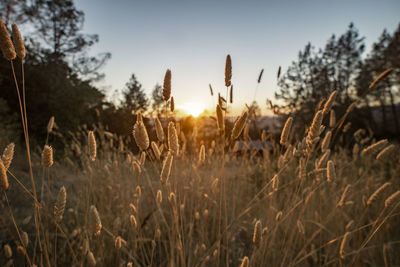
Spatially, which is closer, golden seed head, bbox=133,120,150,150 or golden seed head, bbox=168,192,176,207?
golden seed head, bbox=133,120,150,150

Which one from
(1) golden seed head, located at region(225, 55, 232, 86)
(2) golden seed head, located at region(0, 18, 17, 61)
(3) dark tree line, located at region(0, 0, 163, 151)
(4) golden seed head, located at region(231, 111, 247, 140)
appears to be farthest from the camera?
(3) dark tree line, located at region(0, 0, 163, 151)

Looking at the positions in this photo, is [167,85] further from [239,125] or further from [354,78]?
[354,78]

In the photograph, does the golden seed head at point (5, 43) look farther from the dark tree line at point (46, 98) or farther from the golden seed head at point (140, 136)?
the dark tree line at point (46, 98)

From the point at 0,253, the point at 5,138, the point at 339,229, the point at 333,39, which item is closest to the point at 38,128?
the point at 5,138

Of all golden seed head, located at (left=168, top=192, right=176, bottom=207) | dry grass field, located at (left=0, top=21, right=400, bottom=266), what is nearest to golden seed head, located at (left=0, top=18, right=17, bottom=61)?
dry grass field, located at (left=0, top=21, right=400, bottom=266)

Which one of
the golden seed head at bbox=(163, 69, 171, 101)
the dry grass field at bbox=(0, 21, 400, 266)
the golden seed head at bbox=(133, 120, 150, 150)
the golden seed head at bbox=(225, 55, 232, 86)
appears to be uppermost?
the golden seed head at bbox=(225, 55, 232, 86)

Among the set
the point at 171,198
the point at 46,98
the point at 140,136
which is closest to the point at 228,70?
the point at 140,136

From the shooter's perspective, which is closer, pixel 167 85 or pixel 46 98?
pixel 167 85

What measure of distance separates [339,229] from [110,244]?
184cm

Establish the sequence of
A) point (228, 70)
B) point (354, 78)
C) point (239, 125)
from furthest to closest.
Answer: point (354, 78) < point (228, 70) < point (239, 125)

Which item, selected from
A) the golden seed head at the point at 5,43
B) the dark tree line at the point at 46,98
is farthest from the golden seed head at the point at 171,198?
the dark tree line at the point at 46,98

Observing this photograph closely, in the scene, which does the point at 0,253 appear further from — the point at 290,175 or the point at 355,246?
the point at 290,175

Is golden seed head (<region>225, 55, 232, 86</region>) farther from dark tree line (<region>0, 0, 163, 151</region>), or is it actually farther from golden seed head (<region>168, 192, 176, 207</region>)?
dark tree line (<region>0, 0, 163, 151</region>)

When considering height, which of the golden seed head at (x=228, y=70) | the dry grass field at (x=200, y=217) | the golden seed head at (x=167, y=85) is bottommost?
the dry grass field at (x=200, y=217)
